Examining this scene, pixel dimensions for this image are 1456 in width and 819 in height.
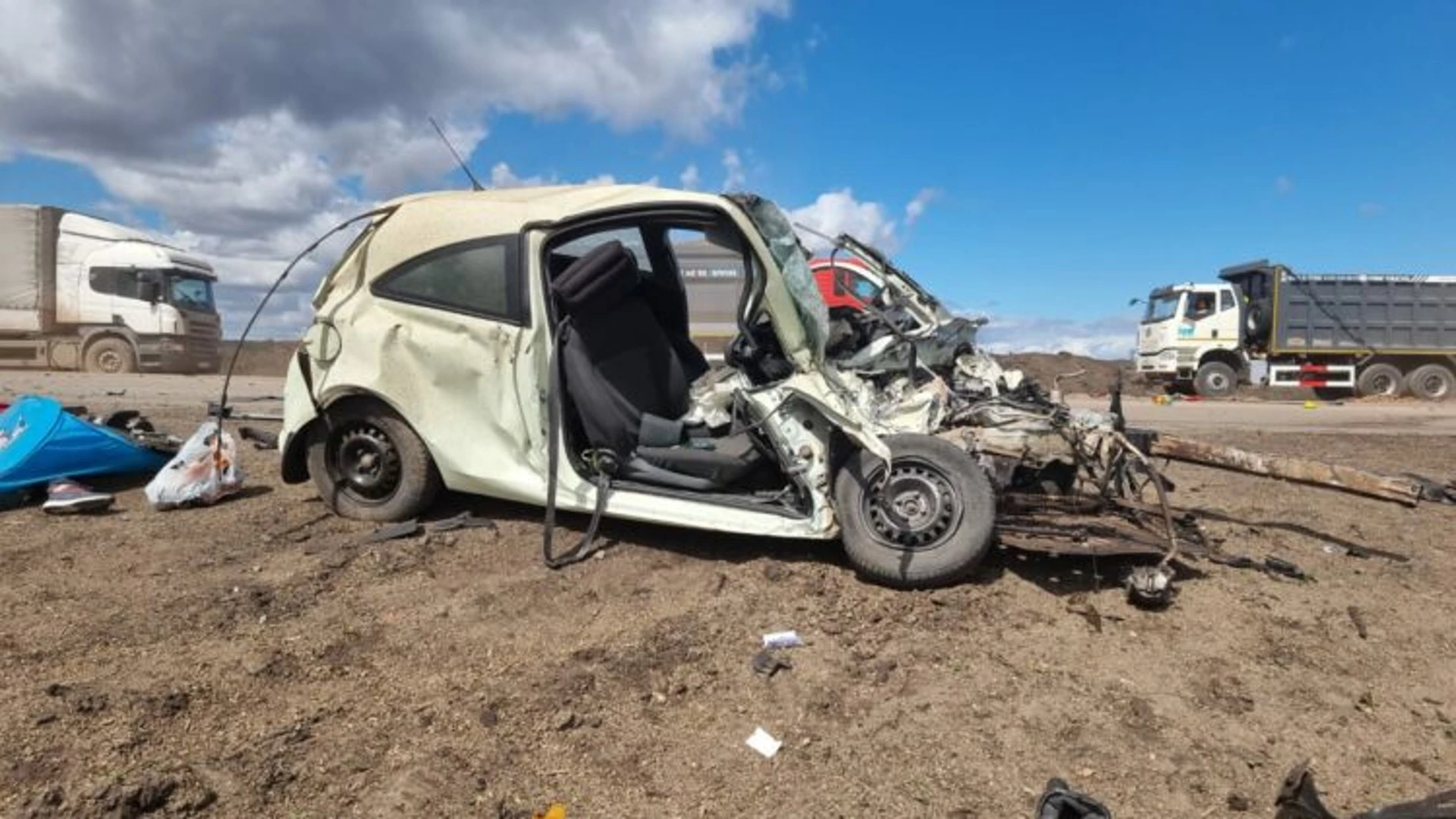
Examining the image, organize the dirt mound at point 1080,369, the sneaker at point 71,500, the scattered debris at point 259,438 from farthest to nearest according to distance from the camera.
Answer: the dirt mound at point 1080,369 < the scattered debris at point 259,438 < the sneaker at point 71,500

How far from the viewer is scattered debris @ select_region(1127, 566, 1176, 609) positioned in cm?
375

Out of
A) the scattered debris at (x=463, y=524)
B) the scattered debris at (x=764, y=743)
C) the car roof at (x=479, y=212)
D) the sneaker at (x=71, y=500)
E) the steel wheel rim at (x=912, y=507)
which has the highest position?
the car roof at (x=479, y=212)

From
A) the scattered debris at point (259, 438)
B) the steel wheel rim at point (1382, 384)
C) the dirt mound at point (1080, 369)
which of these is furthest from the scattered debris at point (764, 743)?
the steel wheel rim at point (1382, 384)

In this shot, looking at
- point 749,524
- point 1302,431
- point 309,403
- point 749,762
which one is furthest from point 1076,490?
point 1302,431

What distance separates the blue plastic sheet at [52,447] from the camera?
4.98m

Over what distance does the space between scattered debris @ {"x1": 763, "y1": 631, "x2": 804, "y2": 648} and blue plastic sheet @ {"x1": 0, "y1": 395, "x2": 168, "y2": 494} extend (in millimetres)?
4500

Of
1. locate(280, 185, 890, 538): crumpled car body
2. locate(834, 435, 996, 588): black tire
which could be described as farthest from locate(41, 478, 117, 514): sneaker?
locate(834, 435, 996, 588): black tire

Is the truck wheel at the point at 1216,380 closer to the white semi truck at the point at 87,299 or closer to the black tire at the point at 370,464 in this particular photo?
the black tire at the point at 370,464

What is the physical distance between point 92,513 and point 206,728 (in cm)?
303

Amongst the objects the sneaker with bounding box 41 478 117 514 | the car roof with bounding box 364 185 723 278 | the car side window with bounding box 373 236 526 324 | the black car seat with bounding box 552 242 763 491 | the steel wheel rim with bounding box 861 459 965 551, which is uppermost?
the car roof with bounding box 364 185 723 278

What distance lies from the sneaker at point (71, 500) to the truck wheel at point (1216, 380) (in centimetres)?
2209

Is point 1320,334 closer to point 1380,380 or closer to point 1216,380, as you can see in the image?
point 1380,380

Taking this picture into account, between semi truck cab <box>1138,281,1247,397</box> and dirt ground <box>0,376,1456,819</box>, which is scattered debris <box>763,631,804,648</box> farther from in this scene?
semi truck cab <box>1138,281,1247,397</box>

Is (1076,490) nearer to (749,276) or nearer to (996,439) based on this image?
(996,439)
